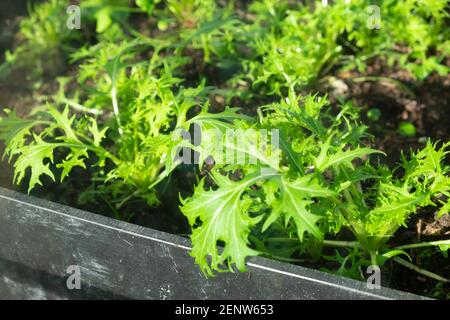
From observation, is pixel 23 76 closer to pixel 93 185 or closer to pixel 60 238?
pixel 93 185

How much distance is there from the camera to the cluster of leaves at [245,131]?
1.67 metres

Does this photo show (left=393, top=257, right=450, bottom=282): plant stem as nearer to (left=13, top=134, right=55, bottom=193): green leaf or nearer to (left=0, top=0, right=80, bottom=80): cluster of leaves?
(left=13, top=134, right=55, bottom=193): green leaf

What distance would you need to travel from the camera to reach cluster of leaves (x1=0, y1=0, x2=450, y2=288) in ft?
5.48

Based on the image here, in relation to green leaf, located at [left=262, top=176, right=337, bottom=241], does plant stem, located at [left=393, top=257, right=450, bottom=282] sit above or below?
below

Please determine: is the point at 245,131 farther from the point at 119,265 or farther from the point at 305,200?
the point at 119,265

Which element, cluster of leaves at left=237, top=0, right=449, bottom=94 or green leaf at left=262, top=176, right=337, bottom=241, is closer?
green leaf at left=262, top=176, right=337, bottom=241

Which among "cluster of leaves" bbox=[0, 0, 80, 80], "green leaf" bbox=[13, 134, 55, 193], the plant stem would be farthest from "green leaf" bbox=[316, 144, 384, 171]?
"cluster of leaves" bbox=[0, 0, 80, 80]

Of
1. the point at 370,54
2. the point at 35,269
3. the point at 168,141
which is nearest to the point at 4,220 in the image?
the point at 35,269

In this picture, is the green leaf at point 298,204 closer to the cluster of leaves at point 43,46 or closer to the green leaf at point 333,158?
the green leaf at point 333,158

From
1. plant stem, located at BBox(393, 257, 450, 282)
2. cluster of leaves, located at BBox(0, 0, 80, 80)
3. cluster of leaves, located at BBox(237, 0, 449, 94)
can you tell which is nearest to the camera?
plant stem, located at BBox(393, 257, 450, 282)

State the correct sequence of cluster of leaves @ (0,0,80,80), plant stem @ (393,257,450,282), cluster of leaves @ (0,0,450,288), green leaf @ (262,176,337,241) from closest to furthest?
1. green leaf @ (262,176,337,241)
2. cluster of leaves @ (0,0,450,288)
3. plant stem @ (393,257,450,282)
4. cluster of leaves @ (0,0,80,80)

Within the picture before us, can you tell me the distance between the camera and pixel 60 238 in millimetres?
1970

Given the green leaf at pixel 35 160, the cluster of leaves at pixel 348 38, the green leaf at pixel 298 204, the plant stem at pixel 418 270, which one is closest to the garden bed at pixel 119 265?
the green leaf at pixel 35 160

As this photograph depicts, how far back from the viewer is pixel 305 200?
1712mm
